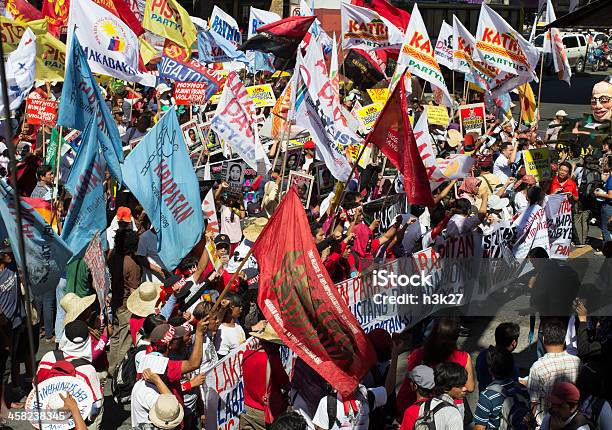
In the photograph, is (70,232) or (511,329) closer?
(511,329)

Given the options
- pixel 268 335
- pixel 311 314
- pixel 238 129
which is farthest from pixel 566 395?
pixel 238 129

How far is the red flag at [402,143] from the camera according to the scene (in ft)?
Result: 29.5

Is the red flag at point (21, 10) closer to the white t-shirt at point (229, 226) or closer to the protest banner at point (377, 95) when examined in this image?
the protest banner at point (377, 95)

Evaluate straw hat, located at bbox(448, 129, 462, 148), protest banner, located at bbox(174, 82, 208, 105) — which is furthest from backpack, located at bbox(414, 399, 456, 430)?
straw hat, located at bbox(448, 129, 462, 148)

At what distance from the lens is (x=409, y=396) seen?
695cm

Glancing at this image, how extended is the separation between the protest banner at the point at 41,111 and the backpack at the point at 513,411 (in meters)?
10.5

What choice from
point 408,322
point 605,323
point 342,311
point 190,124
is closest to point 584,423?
point 342,311

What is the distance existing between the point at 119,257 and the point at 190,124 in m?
6.22

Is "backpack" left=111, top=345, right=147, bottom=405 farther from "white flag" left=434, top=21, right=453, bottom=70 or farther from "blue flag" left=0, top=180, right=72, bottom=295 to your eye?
"white flag" left=434, top=21, right=453, bottom=70

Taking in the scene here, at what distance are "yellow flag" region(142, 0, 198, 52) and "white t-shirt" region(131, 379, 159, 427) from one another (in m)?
11.9

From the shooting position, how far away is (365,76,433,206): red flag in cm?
898

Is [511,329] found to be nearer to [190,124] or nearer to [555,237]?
[555,237]

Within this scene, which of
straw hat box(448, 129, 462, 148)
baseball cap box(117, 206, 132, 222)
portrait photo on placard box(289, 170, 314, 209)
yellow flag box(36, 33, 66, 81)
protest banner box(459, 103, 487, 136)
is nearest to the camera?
baseball cap box(117, 206, 132, 222)

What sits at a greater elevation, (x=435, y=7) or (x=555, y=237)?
(x=435, y=7)
